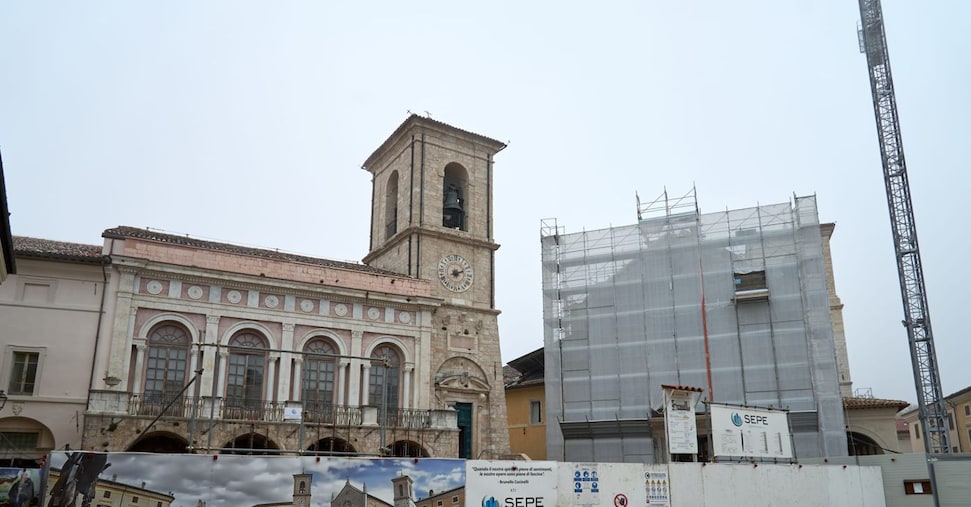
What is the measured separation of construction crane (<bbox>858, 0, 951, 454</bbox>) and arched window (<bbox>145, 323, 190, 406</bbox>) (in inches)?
1202

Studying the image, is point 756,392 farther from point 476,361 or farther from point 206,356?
point 206,356

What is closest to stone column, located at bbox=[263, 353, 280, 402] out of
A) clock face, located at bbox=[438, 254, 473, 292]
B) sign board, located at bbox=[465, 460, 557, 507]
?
clock face, located at bbox=[438, 254, 473, 292]

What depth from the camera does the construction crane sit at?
3547 cm

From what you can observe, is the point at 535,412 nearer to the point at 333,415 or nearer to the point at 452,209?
the point at 452,209

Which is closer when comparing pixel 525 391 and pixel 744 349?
pixel 744 349

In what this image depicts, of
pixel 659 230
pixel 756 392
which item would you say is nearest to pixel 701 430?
pixel 756 392

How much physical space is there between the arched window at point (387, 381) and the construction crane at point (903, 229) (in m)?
23.5

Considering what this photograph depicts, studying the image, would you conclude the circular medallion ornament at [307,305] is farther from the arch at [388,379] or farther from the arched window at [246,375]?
the arch at [388,379]

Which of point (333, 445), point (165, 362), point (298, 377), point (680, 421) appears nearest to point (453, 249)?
point (298, 377)

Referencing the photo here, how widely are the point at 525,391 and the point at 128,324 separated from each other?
18802 mm

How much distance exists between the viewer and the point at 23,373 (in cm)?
2128

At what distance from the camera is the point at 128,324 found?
73.8ft

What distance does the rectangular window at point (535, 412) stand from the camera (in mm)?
35000

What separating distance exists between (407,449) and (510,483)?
35.7 ft
